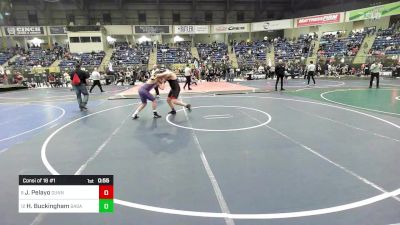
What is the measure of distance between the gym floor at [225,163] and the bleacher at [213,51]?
2725cm

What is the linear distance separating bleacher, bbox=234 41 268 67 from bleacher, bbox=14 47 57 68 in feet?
75.6

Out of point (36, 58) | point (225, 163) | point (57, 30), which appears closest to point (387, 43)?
point (225, 163)

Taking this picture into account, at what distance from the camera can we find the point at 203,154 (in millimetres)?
5621

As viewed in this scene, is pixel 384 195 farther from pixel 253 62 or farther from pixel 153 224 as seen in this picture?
pixel 253 62

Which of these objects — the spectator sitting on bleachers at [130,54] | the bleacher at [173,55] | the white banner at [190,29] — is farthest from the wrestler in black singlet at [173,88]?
the white banner at [190,29]

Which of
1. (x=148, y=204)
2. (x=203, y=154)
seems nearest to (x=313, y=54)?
(x=203, y=154)

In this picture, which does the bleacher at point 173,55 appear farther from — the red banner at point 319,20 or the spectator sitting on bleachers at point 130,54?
the red banner at point 319,20

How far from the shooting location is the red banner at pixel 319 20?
3366 centimetres

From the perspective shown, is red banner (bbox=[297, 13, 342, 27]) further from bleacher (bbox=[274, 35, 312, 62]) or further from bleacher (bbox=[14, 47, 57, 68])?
bleacher (bbox=[14, 47, 57, 68])

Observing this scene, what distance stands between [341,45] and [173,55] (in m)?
19.4

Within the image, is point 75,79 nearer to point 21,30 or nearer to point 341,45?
point 341,45

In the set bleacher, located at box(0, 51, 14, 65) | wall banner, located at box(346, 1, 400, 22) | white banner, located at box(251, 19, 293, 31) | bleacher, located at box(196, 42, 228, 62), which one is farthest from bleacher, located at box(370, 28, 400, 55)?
bleacher, located at box(0, 51, 14, 65)

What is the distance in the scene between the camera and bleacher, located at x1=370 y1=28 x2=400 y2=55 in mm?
26781

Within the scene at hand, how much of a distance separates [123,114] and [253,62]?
26.4 meters
